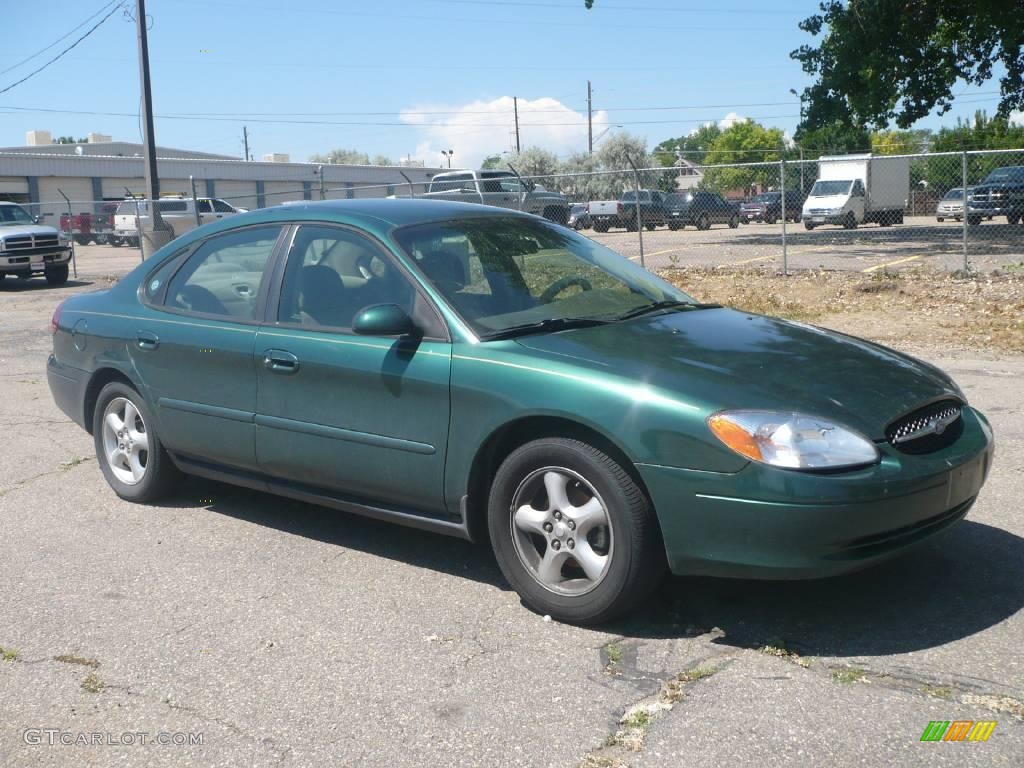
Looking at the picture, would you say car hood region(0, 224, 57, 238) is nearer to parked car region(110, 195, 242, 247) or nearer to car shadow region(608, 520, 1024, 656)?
parked car region(110, 195, 242, 247)

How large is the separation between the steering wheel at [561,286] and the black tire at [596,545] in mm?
909

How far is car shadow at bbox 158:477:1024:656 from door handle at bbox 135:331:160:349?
142 cm

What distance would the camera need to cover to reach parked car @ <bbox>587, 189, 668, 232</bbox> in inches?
1363

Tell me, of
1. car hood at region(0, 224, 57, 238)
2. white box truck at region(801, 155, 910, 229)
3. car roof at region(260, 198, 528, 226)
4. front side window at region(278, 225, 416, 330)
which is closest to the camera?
front side window at region(278, 225, 416, 330)

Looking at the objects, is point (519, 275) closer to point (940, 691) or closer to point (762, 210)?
point (940, 691)

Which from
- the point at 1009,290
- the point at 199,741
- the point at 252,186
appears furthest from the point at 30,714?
the point at 252,186

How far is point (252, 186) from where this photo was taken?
65.7 metres

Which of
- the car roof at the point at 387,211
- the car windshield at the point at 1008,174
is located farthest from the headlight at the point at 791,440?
the car windshield at the point at 1008,174

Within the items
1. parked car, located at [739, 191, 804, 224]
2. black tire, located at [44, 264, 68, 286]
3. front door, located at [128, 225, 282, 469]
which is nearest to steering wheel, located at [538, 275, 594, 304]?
front door, located at [128, 225, 282, 469]

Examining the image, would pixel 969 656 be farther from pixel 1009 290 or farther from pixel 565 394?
pixel 1009 290

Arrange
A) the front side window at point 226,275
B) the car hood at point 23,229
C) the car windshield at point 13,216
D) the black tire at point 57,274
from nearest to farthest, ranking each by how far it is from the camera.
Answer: the front side window at point 226,275, the car hood at point 23,229, the black tire at point 57,274, the car windshield at point 13,216

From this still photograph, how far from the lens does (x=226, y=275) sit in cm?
547

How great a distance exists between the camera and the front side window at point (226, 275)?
5223 millimetres

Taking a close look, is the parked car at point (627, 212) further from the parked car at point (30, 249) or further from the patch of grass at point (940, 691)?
the patch of grass at point (940, 691)
